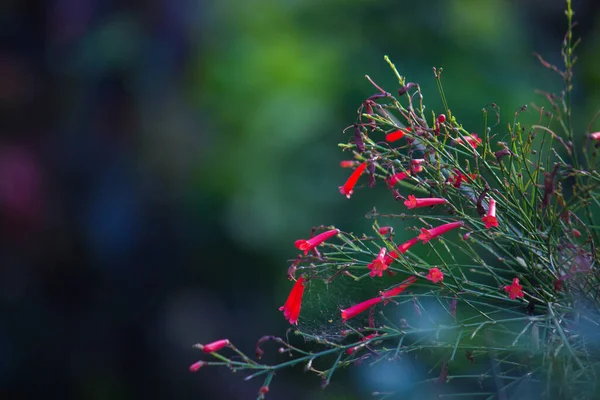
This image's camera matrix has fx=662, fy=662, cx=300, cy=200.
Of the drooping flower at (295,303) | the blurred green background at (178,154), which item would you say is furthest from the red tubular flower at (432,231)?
the blurred green background at (178,154)

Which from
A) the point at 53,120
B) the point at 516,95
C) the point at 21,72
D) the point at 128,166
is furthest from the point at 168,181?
the point at 516,95

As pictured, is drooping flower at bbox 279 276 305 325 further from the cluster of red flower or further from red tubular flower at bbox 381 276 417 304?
red tubular flower at bbox 381 276 417 304

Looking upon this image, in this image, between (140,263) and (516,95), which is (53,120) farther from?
(516,95)

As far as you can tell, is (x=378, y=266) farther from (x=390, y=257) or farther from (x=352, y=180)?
(x=352, y=180)

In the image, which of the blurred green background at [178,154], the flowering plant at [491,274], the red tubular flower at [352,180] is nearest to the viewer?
the flowering plant at [491,274]

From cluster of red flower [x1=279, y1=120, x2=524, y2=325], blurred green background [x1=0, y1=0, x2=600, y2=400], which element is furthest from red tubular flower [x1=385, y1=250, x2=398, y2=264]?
blurred green background [x1=0, y1=0, x2=600, y2=400]

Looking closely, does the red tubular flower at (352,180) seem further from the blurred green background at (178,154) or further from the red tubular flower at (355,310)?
the blurred green background at (178,154)

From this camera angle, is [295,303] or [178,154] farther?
[178,154]

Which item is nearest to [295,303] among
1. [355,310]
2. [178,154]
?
[355,310]
